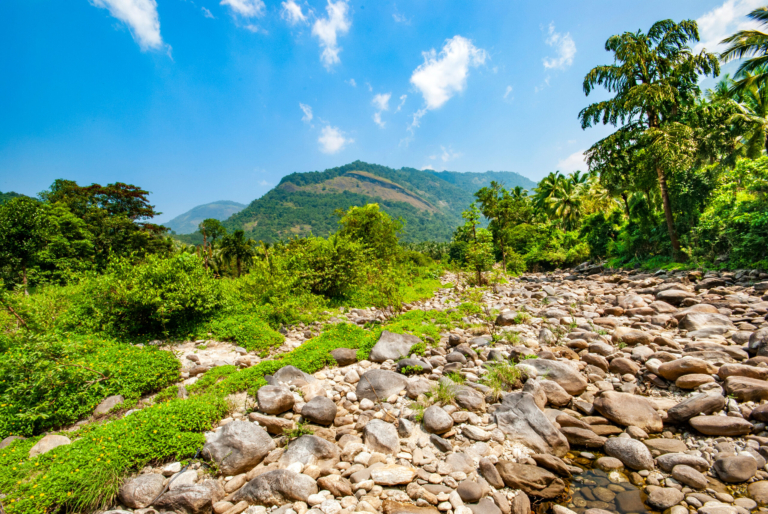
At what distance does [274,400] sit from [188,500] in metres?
1.91

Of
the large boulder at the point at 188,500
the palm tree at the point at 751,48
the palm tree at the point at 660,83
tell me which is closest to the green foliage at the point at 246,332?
the large boulder at the point at 188,500

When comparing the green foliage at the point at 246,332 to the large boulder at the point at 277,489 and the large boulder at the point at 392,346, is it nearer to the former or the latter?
the large boulder at the point at 392,346

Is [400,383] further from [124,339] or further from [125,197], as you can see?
[125,197]

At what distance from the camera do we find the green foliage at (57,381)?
16.9ft

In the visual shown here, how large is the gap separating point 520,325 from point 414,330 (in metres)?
3.29

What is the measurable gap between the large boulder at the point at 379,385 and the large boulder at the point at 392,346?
1.32 metres

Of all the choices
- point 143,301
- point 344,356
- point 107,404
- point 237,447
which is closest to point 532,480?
point 237,447

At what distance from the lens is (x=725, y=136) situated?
16531 mm

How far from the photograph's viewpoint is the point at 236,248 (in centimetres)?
3775

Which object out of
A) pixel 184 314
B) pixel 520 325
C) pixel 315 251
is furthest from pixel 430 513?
pixel 315 251

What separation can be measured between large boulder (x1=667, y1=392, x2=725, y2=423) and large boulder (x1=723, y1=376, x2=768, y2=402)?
15.5 inches

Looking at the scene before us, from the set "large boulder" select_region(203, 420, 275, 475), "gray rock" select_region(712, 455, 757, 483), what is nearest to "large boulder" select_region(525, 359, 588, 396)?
"gray rock" select_region(712, 455, 757, 483)

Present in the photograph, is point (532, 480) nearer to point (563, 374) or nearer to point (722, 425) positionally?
point (563, 374)

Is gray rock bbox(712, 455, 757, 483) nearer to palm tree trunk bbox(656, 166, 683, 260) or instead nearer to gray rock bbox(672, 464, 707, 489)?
gray rock bbox(672, 464, 707, 489)
